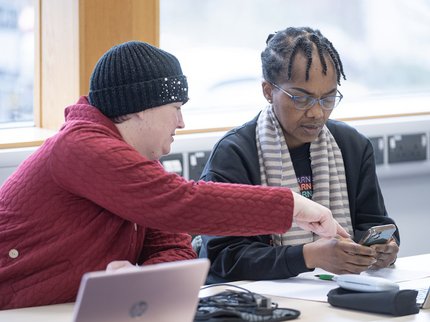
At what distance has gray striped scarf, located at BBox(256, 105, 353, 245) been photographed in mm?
3018

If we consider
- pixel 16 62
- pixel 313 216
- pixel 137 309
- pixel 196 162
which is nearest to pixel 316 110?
pixel 313 216

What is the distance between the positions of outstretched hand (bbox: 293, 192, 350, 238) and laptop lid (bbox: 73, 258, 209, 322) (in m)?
0.52

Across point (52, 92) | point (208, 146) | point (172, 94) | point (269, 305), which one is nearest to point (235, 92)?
point (208, 146)

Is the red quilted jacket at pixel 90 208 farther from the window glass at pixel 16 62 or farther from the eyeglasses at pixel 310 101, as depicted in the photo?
the window glass at pixel 16 62

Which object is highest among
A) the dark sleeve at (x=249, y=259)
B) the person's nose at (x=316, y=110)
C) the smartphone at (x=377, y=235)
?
the person's nose at (x=316, y=110)

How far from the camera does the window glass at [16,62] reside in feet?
12.8

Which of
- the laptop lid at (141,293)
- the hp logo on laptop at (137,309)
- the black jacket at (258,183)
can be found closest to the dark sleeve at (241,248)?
the black jacket at (258,183)

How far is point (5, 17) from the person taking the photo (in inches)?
152

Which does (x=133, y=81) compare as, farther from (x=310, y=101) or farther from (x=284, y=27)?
(x=284, y=27)

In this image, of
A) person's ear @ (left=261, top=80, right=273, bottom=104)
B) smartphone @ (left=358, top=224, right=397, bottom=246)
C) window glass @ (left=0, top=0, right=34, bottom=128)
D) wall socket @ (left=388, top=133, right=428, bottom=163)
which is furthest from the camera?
wall socket @ (left=388, top=133, right=428, bottom=163)

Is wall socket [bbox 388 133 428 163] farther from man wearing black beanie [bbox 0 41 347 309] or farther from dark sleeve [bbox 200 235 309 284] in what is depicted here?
man wearing black beanie [bbox 0 41 347 309]

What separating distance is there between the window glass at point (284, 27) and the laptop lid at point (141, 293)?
2295 mm

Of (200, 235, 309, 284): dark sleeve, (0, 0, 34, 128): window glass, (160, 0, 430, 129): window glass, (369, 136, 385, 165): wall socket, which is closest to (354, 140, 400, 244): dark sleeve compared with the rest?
(200, 235, 309, 284): dark sleeve

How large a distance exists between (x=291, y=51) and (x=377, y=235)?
2.11 feet
